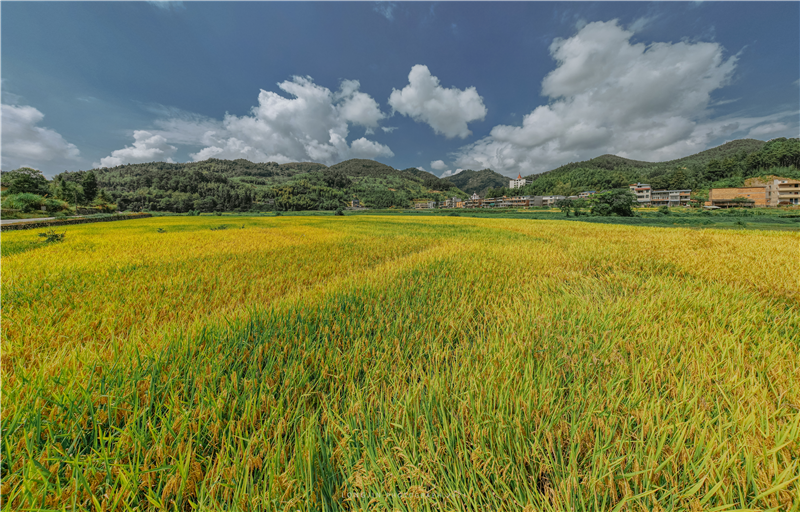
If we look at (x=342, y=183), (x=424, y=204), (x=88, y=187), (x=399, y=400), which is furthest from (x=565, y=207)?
(x=342, y=183)

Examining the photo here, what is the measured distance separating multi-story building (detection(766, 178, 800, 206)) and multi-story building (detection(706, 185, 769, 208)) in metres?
0.91

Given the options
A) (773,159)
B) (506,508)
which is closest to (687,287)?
(506,508)

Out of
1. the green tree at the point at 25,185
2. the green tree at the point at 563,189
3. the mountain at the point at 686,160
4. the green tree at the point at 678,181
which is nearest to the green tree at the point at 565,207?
the green tree at the point at 678,181

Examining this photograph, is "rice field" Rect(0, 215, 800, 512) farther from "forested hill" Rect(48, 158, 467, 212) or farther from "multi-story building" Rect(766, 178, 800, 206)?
"multi-story building" Rect(766, 178, 800, 206)

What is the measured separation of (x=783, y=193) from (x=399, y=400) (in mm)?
93155

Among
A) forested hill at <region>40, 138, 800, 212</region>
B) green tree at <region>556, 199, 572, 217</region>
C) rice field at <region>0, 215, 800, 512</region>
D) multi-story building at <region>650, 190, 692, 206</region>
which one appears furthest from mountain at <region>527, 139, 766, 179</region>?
rice field at <region>0, 215, 800, 512</region>

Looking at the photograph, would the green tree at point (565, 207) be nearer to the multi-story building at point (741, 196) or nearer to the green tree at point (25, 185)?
the multi-story building at point (741, 196)

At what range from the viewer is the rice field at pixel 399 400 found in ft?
3.08

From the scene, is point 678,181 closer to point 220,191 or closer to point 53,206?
point 53,206

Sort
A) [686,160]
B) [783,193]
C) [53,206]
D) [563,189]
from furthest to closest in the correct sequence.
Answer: [686,160] < [563,189] < [783,193] < [53,206]

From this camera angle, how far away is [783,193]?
50.0 meters

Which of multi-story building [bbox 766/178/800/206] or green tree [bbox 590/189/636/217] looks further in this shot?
multi-story building [bbox 766/178/800/206]

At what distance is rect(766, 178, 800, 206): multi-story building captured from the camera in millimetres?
47969

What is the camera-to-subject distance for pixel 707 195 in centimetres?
6066
